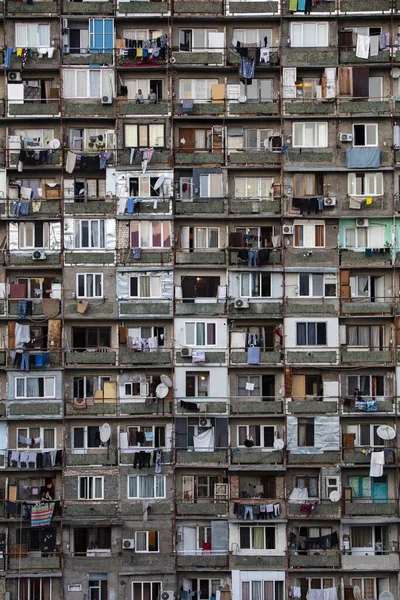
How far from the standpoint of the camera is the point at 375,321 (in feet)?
154

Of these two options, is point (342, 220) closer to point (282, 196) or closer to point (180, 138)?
point (282, 196)

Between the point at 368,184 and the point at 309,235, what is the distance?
3805mm

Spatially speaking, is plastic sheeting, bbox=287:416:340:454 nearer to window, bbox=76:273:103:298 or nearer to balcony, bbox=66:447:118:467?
balcony, bbox=66:447:118:467

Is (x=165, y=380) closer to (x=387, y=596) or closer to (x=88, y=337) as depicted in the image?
(x=88, y=337)

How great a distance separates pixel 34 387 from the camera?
1827 inches

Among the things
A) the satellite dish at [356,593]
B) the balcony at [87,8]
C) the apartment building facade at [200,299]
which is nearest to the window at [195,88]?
the apartment building facade at [200,299]

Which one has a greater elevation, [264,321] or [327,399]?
[264,321]

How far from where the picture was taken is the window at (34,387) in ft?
152

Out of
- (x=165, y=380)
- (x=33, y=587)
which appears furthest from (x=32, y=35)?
(x=33, y=587)

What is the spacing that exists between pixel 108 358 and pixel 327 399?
35.1ft

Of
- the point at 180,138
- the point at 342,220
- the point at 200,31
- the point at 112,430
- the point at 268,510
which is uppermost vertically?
the point at 200,31

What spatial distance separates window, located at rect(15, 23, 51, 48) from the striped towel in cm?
2234

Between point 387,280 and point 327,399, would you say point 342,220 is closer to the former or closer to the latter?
point 387,280

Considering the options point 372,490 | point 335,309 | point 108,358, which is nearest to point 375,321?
point 335,309
